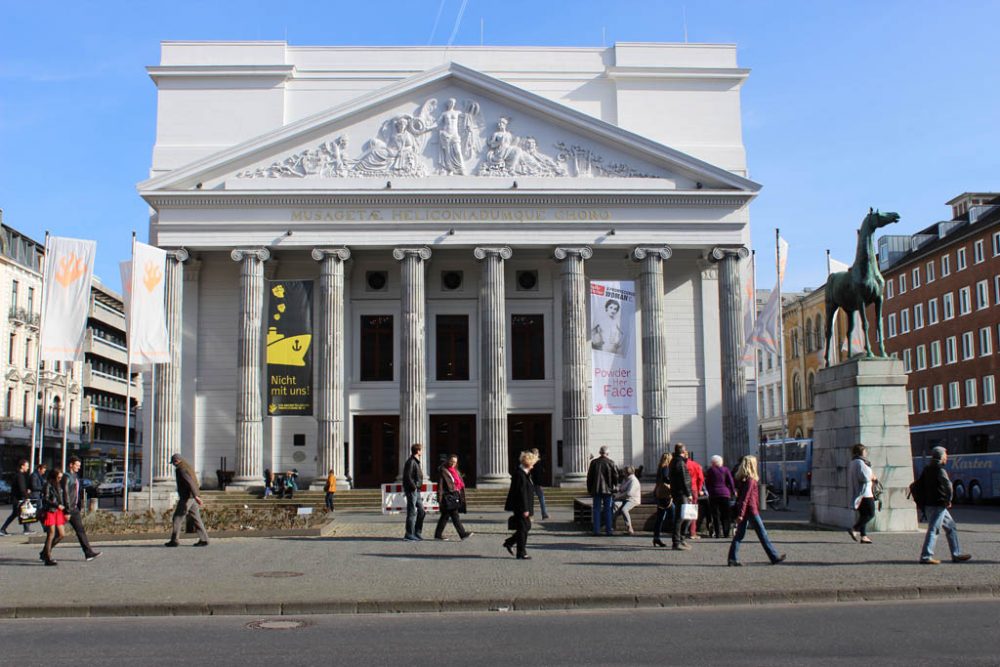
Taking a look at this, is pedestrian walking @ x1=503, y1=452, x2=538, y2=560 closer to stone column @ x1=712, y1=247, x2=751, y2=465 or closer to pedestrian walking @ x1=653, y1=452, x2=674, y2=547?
pedestrian walking @ x1=653, y1=452, x2=674, y2=547

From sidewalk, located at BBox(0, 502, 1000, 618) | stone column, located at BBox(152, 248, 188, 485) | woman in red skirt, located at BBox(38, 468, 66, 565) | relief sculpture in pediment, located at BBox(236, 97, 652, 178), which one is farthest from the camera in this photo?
relief sculpture in pediment, located at BBox(236, 97, 652, 178)

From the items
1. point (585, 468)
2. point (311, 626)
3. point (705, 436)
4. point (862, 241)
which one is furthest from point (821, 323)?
point (311, 626)

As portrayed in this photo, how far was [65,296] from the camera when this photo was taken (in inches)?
1091

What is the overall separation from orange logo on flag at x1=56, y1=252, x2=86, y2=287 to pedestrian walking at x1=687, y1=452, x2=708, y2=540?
658 inches

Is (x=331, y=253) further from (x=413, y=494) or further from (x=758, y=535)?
(x=758, y=535)

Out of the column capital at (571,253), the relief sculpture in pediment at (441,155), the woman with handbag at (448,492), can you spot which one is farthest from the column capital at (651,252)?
the woman with handbag at (448,492)

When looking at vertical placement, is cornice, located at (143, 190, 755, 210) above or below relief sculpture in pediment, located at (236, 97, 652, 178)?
below

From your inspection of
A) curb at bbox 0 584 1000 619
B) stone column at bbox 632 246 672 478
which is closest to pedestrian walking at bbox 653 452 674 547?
curb at bbox 0 584 1000 619

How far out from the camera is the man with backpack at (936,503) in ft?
53.6

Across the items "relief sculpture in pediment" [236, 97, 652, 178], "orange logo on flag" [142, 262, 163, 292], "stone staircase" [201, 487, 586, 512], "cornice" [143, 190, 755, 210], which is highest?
"relief sculpture in pediment" [236, 97, 652, 178]

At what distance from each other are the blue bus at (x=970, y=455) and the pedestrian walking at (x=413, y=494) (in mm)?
25886

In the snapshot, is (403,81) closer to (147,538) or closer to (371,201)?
(371,201)

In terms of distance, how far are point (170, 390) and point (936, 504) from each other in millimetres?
29063

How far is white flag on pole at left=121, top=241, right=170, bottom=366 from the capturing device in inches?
1244
